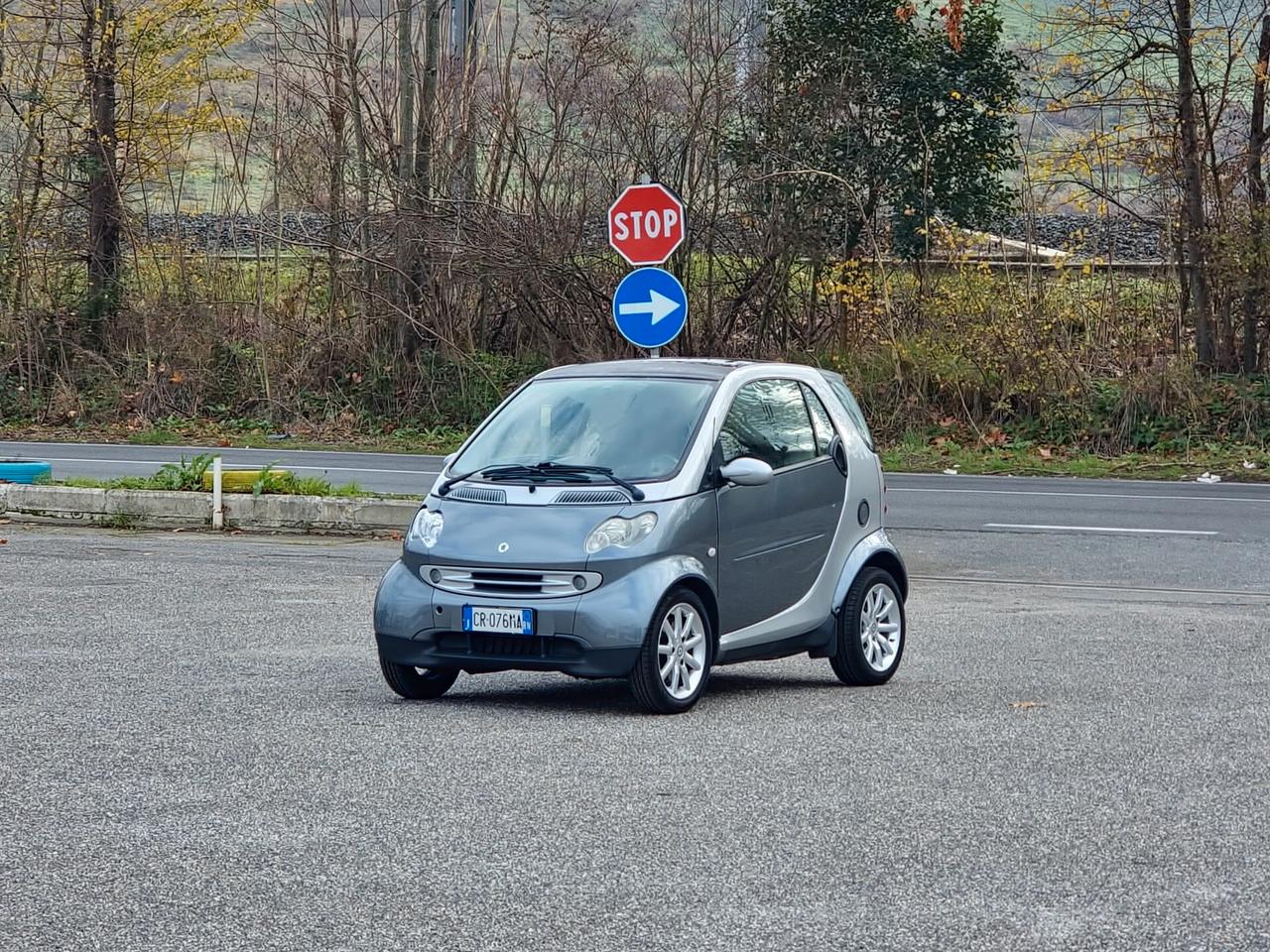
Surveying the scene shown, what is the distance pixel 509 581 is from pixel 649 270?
7689 millimetres

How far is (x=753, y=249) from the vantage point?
2809 centimetres

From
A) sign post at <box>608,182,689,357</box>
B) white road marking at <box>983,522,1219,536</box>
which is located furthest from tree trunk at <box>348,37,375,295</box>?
white road marking at <box>983,522,1219,536</box>

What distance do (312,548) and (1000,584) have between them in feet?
18.4

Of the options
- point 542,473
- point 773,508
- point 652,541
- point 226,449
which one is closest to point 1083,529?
point 773,508

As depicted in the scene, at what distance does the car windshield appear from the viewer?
882 centimetres

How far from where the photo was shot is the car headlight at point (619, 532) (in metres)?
8.29

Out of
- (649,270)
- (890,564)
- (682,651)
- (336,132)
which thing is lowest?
(682,651)

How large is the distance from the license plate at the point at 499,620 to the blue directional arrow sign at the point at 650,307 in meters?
7.57

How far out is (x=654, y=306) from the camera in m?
15.8

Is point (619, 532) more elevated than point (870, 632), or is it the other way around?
point (619, 532)

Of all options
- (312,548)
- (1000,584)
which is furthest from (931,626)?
(312,548)

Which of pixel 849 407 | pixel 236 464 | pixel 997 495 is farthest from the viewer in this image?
pixel 236 464

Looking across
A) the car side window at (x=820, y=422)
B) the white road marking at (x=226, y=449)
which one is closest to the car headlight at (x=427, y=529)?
the car side window at (x=820, y=422)

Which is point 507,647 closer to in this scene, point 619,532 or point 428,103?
point 619,532
